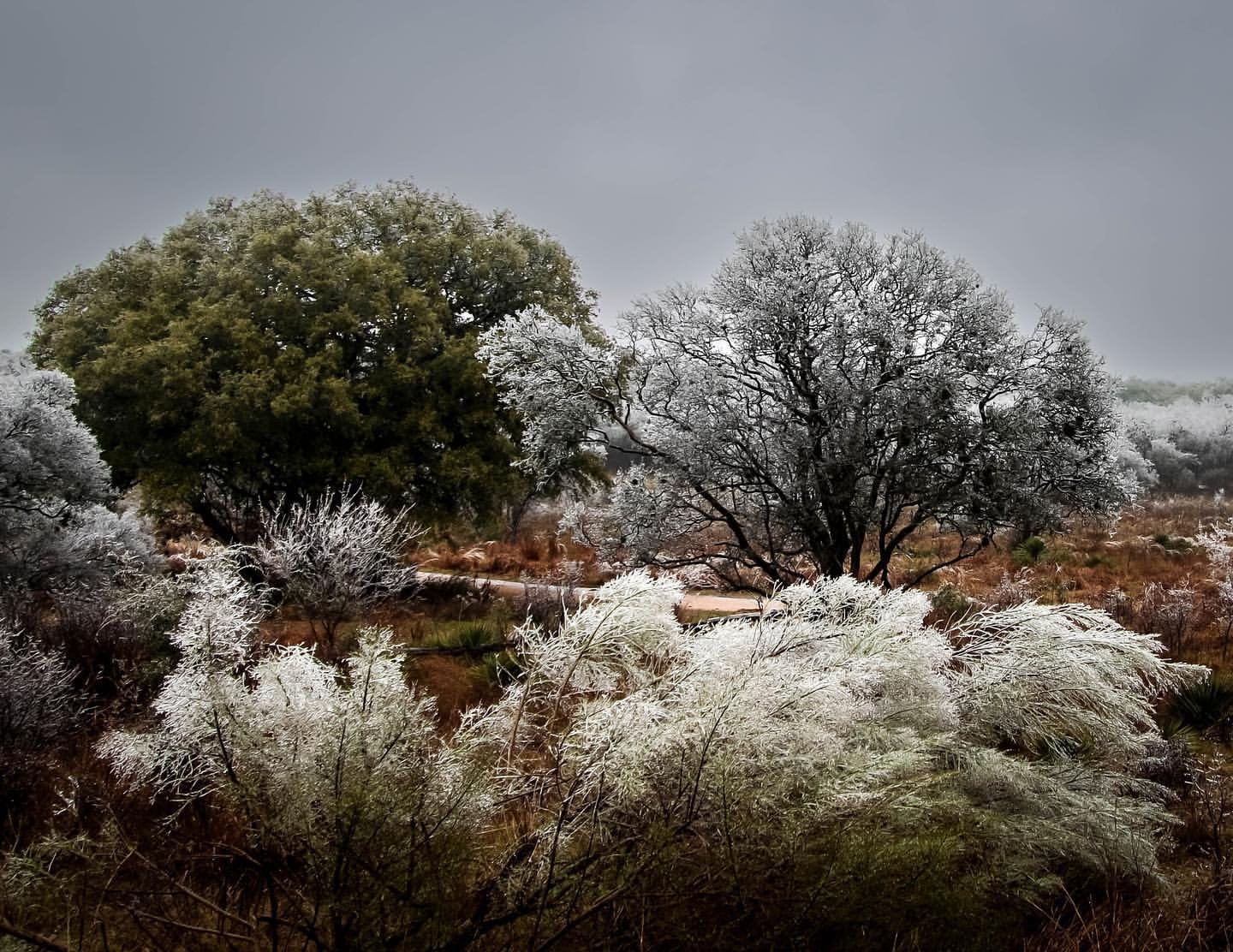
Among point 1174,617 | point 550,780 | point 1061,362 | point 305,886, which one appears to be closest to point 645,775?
point 550,780

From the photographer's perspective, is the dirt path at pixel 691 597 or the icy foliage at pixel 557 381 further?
the dirt path at pixel 691 597

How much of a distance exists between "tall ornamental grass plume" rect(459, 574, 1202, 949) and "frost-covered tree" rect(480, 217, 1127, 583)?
16.2 ft

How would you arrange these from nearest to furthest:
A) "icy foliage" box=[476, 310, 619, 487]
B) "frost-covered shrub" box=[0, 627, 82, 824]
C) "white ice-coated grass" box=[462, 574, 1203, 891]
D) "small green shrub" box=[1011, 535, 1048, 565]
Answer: "white ice-coated grass" box=[462, 574, 1203, 891] < "frost-covered shrub" box=[0, 627, 82, 824] < "icy foliage" box=[476, 310, 619, 487] < "small green shrub" box=[1011, 535, 1048, 565]

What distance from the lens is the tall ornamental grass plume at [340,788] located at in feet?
7.68

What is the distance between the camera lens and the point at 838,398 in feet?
29.3

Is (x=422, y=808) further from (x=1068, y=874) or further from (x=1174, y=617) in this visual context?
(x=1174, y=617)

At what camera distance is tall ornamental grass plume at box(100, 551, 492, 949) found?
92.2 inches

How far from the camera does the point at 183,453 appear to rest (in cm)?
1408

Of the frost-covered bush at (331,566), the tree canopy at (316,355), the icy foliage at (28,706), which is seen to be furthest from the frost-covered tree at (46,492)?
the tree canopy at (316,355)

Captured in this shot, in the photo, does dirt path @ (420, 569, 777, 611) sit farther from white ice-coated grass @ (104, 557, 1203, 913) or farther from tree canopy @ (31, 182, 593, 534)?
white ice-coated grass @ (104, 557, 1203, 913)

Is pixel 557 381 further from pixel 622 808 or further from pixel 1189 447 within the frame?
pixel 1189 447

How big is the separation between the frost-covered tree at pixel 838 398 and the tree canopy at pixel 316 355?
4763 mm

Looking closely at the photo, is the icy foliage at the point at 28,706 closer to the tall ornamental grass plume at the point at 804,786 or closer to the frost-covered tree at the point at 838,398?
the tall ornamental grass plume at the point at 804,786

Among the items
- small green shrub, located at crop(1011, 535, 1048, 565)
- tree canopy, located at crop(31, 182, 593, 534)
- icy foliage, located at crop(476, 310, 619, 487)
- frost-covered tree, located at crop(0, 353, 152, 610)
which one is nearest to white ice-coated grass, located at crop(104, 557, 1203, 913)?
icy foliage, located at crop(476, 310, 619, 487)
